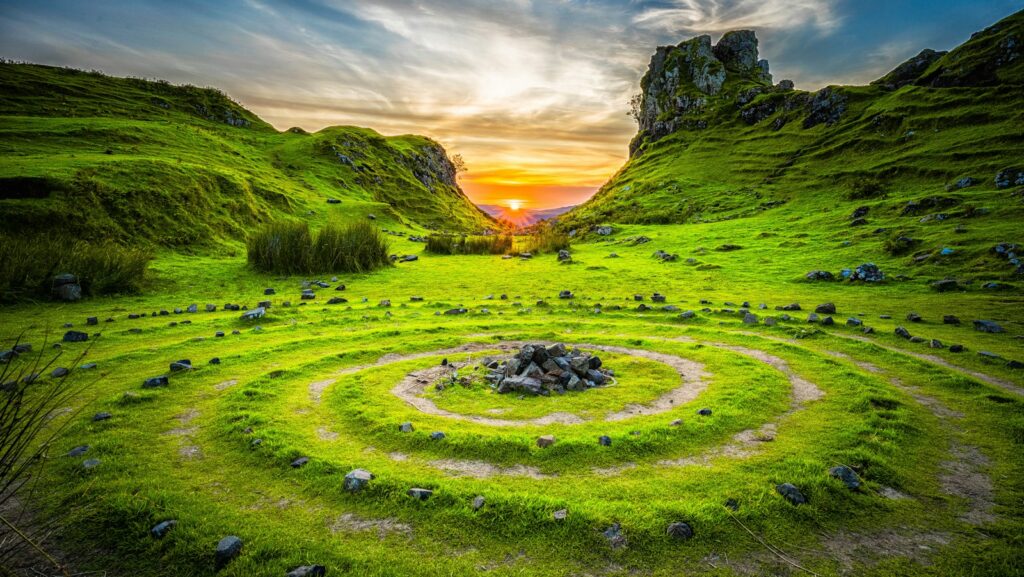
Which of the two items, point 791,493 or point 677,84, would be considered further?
point 677,84

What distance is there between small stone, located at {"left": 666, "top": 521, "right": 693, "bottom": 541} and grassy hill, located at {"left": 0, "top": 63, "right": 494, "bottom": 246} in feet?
120

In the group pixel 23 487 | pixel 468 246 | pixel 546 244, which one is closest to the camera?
pixel 23 487

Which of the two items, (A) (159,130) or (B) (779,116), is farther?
(B) (779,116)

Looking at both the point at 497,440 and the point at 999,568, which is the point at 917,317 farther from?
the point at 497,440

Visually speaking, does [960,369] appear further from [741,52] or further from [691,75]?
[741,52]

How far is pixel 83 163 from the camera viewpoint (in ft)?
109

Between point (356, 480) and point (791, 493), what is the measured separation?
575 cm

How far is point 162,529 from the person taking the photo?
499cm

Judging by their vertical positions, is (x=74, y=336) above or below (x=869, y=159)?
below

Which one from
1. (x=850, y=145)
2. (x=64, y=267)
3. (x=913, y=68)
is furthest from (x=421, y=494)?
(x=913, y=68)

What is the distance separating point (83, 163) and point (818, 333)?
48.8 metres

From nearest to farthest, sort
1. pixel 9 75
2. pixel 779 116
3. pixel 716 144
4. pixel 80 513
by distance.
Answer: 1. pixel 80 513
2. pixel 9 75
3. pixel 779 116
4. pixel 716 144

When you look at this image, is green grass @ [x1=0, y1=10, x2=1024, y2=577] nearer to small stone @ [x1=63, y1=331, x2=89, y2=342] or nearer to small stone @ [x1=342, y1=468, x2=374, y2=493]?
small stone @ [x1=342, y1=468, x2=374, y2=493]

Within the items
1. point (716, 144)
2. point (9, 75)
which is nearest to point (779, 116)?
point (716, 144)
